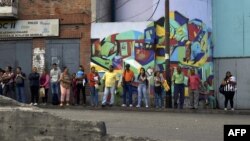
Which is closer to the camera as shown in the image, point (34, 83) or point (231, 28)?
point (34, 83)

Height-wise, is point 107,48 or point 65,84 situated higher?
point 107,48

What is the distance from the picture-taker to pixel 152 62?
66.5 feet

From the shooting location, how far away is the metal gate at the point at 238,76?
72.9ft

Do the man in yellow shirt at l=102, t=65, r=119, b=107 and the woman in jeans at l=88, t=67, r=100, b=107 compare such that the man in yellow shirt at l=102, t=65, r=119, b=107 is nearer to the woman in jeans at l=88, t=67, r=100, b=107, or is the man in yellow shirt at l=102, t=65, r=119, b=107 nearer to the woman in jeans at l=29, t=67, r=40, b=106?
the woman in jeans at l=88, t=67, r=100, b=107

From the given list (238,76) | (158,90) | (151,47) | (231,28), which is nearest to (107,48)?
(151,47)

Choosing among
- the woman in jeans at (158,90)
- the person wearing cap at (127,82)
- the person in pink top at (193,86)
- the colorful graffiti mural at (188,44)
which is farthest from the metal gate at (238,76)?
the person wearing cap at (127,82)

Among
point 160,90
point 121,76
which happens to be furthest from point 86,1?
point 160,90

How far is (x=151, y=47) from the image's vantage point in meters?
20.3

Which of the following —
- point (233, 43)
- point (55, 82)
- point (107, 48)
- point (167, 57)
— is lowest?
point (55, 82)

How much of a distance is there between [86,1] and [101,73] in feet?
10.9

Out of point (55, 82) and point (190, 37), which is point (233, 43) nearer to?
point (190, 37)

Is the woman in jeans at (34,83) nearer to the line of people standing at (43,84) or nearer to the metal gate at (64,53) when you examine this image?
the line of people standing at (43,84)

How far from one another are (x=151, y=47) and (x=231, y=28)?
15.8ft

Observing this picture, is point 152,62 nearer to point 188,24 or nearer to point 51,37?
point 188,24
